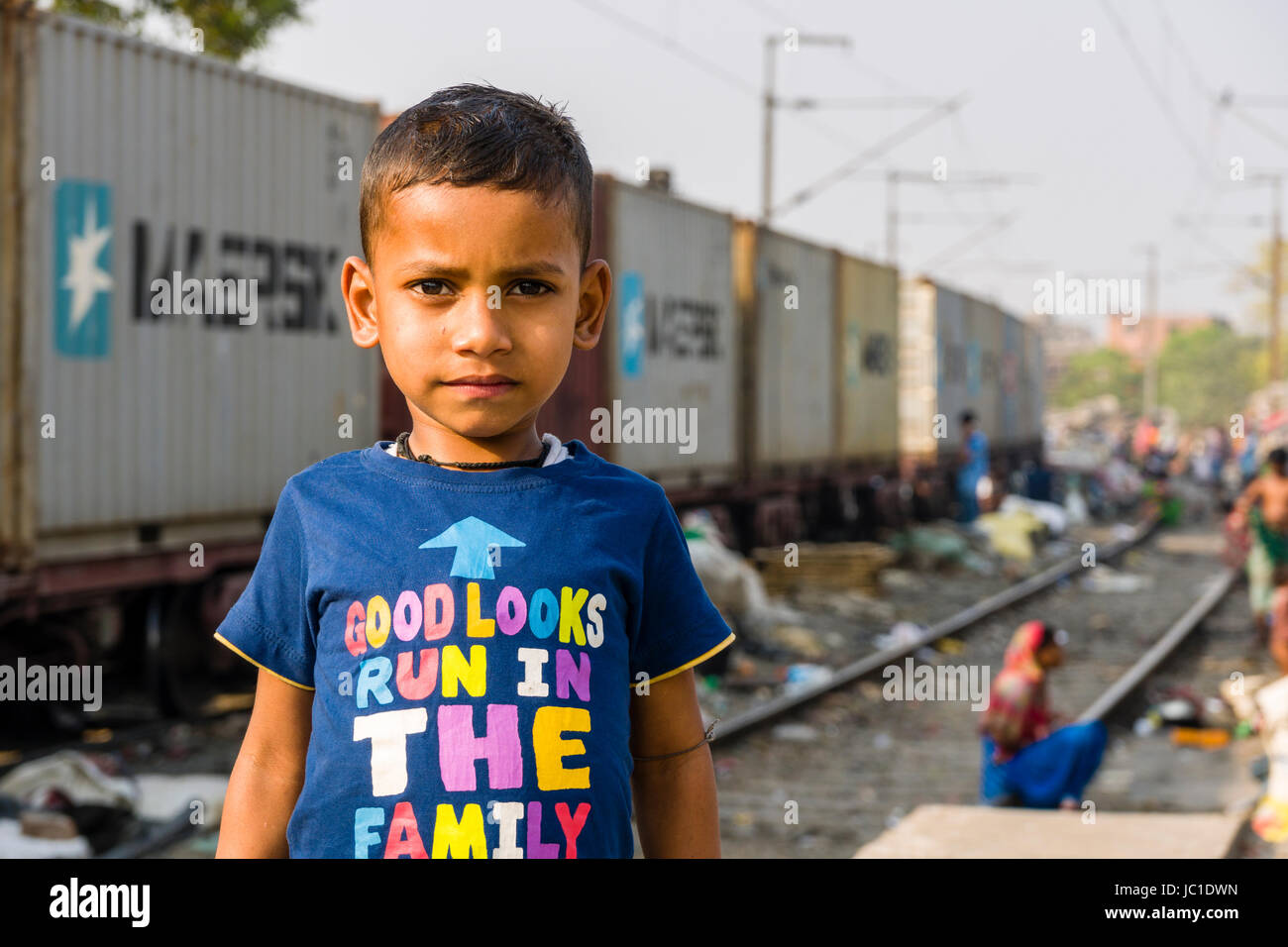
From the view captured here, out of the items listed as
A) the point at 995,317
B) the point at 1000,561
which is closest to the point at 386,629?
the point at 1000,561

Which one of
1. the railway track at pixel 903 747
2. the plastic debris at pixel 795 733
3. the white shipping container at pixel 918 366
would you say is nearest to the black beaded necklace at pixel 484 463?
the railway track at pixel 903 747

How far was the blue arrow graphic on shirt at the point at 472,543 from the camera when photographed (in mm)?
1547

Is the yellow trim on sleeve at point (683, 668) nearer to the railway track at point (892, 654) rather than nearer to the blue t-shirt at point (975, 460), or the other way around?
the railway track at point (892, 654)

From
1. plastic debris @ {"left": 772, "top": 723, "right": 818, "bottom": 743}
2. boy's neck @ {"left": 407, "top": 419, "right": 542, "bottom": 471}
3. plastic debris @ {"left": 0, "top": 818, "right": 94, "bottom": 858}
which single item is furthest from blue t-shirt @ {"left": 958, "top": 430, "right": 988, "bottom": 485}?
boy's neck @ {"left": 407, "top": 419, "right": 542, "bottom": 471}

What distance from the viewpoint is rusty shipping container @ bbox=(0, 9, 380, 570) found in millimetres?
7578

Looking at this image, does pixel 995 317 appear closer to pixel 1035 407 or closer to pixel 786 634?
pixel 1035 407

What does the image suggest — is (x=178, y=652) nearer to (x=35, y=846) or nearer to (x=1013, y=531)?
(x=35, y=846)

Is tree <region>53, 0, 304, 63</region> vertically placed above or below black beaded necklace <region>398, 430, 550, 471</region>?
above

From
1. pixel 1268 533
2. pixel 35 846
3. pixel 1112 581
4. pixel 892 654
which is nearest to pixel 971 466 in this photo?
pixel 1112 581

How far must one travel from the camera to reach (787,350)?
18.4 m

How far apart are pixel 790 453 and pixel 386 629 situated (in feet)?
56.9

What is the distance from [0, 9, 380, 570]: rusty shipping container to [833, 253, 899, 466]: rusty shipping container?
11902mm

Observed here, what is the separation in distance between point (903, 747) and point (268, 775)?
25.9 ft

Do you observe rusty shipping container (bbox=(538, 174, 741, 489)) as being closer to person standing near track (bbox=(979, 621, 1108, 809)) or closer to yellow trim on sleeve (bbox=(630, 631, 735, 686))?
person standing near track (bbox=(979, 621, 1108, 809))
